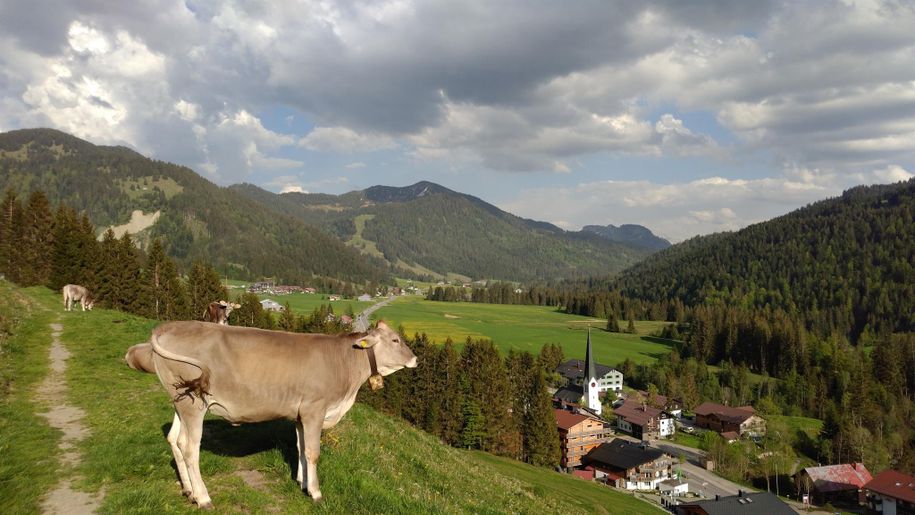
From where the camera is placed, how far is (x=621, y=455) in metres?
79.2

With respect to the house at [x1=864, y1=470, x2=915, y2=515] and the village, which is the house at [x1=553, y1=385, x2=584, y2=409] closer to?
the village

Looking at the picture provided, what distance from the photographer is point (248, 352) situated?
8117 millimetres

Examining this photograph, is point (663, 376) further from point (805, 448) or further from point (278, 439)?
point (278, 439)

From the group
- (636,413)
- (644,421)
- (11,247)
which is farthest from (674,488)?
(11,247)

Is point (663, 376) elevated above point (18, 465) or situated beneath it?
situated beneath

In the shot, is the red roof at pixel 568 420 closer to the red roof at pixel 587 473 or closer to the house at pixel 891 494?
the red roof at pixel 587 473

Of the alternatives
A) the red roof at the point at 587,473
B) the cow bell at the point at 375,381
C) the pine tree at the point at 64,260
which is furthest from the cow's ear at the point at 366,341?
the red roof at the point at 587,473

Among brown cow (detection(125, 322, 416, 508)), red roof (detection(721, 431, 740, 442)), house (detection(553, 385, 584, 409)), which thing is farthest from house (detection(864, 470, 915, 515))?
brown cow (detection(125, 322, 416, 508))

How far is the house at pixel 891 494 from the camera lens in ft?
226

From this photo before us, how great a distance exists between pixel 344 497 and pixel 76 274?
187ft

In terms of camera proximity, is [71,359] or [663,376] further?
[663,376]

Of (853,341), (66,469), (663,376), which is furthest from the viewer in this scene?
(853,341)

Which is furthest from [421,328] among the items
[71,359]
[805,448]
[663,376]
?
[71,359]

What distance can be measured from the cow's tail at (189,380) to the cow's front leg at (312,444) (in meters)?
1.72
